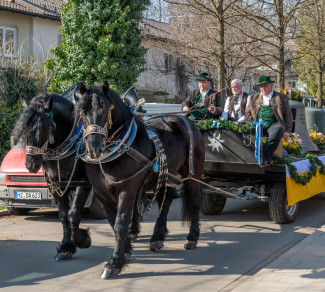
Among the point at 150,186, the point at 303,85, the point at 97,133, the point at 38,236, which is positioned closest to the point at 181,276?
the point at 150,186

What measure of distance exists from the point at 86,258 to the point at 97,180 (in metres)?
1.28

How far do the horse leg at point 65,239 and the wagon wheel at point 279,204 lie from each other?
3477mm

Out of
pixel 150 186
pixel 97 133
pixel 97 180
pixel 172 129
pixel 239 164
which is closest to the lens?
pixel 97 133

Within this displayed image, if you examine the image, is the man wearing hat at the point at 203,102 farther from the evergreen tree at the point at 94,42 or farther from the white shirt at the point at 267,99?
the evergreen tree at the point at 94,42

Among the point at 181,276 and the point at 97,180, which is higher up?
the point at 97,180

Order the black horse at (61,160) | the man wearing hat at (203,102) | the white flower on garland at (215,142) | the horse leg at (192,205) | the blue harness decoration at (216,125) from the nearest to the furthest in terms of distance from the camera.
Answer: the black horse at (61,160) < the horse leg at (192,205) < the blue harness decoration at (216,125) < the white flower on garland at (215,142) < the man wearing hat at (203,102)

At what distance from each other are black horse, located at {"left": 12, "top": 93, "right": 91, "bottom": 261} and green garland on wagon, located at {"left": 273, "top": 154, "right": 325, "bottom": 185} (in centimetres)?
338

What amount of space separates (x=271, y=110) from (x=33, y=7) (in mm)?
19291

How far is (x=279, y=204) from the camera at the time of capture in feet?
26.8

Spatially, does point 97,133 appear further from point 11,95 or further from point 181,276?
point 11,95

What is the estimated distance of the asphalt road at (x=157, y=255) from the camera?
5.35 metres

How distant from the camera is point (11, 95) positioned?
616 inches

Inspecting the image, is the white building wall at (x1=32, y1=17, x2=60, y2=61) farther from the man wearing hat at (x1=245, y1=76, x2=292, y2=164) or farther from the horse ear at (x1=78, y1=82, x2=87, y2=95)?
the horse ear at (x1=78, y1=82, x2=87, y2=95)

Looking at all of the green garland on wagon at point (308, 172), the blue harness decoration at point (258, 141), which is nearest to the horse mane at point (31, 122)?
the blue harness decoration at point (258, 141)
